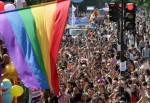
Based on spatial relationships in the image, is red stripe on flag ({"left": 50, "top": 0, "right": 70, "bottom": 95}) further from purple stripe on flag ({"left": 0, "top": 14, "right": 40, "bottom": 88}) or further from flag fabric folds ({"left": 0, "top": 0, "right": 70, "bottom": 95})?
purple stripe on flag ({"left": 0, "top": 14, "right": 40, "bottom": 88})

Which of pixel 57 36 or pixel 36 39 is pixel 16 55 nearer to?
pixel 36 39

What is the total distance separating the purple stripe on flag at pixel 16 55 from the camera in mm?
10414

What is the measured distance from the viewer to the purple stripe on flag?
1041cm

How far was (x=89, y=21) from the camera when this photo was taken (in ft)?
159

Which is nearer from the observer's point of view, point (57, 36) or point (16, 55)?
point (57, 36)

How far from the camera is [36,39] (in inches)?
420

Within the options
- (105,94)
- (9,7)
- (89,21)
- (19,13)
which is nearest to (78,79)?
(105,94)

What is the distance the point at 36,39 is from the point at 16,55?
427mm

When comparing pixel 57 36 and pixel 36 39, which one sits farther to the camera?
pixel 36 39

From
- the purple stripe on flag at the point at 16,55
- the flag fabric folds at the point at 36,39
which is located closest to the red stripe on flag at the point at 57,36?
the flag fabric folds at the point at 36,39

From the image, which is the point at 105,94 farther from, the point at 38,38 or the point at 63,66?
the point at 63,66

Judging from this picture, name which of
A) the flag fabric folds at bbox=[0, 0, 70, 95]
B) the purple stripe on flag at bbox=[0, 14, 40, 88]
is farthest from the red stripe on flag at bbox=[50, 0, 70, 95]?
the purple stripe on flag at bbox=[0, 14, 40, 88]

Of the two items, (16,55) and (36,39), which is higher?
(36,39)

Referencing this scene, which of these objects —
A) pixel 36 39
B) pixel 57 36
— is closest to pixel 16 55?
pixel 36 39
